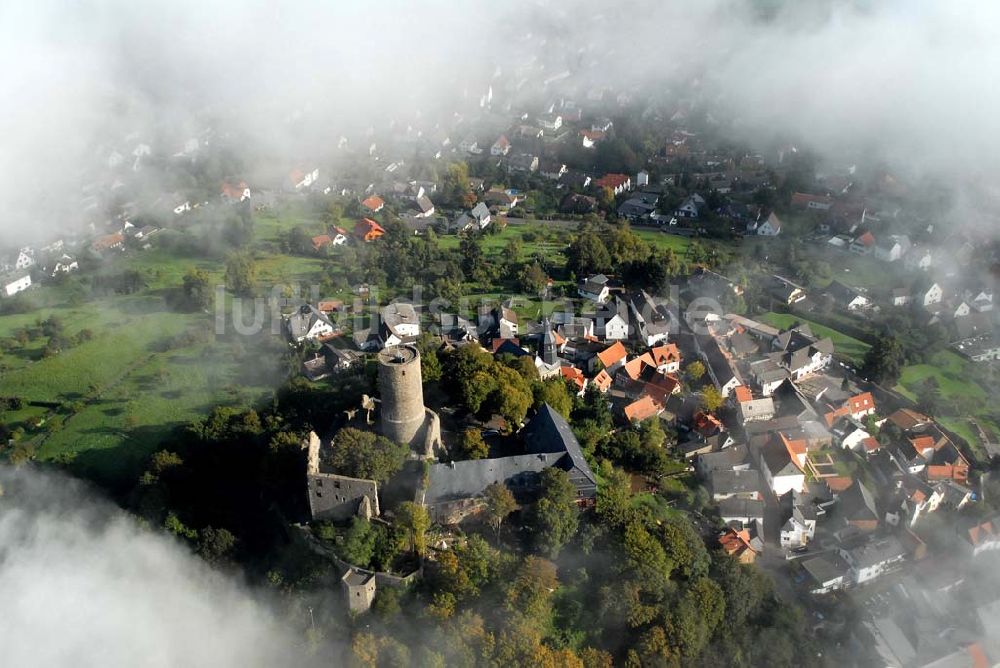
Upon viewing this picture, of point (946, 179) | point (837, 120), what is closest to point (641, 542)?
point (946, 179)

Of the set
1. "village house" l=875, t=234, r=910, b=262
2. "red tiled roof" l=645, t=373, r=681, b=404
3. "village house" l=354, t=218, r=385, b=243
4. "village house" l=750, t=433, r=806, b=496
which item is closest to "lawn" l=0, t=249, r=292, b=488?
"village house" l=354, t=218, r=385, b=243

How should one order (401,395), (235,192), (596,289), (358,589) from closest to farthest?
(358,589) < (401,395) < (596,289) < (235,192)

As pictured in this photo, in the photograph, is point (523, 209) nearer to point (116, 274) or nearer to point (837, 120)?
point (116, 274)

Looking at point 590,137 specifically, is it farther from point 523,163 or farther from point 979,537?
point 979,537

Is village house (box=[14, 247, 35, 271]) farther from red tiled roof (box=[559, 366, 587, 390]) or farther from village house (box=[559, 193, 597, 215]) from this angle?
village house (box=[559, 193, 597, 215])

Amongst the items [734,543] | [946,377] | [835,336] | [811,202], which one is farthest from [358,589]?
[811,202]

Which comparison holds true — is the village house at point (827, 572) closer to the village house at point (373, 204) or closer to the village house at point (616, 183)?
the village house at point (616, 183)
